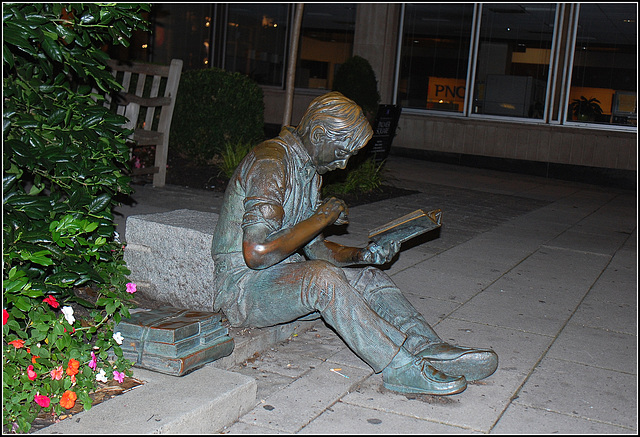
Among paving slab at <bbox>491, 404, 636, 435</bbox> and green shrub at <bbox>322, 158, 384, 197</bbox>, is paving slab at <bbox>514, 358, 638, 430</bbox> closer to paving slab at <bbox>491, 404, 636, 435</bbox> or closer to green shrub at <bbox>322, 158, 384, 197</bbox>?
paving slab at <bbox>491, 404, 636, 435</bbox>

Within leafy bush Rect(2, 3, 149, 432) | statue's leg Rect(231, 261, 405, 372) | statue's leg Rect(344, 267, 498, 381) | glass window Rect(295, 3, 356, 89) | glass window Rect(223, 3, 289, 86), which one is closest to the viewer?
leafy bush Rect(2, 3, 149, 432)

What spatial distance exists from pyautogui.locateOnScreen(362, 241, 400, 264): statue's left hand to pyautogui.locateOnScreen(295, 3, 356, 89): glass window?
15848mm

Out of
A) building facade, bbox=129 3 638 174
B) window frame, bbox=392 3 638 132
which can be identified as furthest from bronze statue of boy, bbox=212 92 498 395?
window frame, bbox=392 3 638 132

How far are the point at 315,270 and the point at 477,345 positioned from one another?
5.09 feet

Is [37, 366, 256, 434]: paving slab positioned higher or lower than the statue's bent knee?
lower

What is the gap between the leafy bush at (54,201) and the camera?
294 centimetres

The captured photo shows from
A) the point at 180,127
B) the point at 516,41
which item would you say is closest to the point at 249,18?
the point at 516,41

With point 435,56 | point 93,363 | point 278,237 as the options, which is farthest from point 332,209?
point 435,56

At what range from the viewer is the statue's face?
3740mm

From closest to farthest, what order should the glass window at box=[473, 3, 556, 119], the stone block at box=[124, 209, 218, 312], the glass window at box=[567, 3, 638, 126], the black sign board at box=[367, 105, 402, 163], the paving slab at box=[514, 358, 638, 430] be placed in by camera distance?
1. the paving slab at box=[514, 358, 638, 430]
2. the stone block at box=[124, 209, 218, 312]
3. the black sign board at box=[367, 105, 402, 163]
4. the glass window at box=[567, 3, 638, 126]
5. the glass window at box=[473, 3, 556, 119]

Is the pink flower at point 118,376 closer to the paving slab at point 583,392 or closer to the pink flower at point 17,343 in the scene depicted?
the pink flower at point 17,343

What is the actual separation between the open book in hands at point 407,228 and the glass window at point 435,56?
1417cm

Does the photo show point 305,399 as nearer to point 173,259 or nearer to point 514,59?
point 173,259

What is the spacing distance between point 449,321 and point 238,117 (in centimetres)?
671
